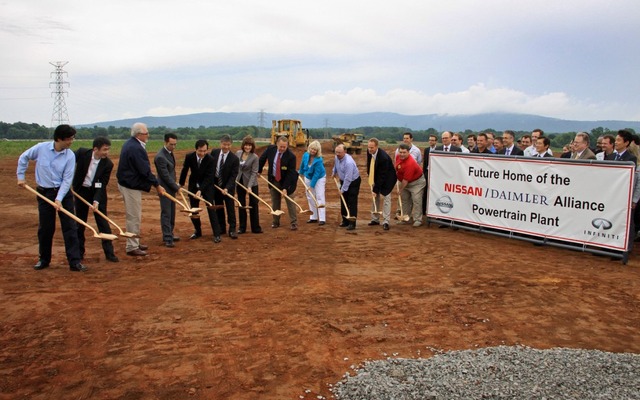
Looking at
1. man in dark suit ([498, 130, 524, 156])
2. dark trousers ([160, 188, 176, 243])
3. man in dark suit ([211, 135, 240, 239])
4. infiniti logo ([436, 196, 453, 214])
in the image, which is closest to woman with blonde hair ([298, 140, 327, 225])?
man in dark suit ([211, 135, 240, 239])

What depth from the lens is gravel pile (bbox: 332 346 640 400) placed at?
4.28 metres

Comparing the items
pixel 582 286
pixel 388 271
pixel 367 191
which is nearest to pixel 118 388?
pixel 388 271

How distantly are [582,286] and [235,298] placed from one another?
4922 mm

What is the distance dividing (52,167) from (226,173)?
11.7 feet

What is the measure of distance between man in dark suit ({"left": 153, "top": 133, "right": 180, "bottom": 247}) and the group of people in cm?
2

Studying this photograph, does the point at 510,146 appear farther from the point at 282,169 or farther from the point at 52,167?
the point at 52,167

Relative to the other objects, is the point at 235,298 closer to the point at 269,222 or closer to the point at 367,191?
the point at 269,222

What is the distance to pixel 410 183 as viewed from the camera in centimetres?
1211

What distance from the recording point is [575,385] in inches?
173

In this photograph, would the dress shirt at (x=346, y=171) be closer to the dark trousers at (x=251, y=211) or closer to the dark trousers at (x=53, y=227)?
the dark trousers at (x=251, y=211)

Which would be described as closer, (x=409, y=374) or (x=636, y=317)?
(x=409, y=374)

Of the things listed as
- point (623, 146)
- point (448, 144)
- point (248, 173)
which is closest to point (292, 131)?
point (448, 144)

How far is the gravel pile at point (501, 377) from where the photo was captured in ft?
14.0

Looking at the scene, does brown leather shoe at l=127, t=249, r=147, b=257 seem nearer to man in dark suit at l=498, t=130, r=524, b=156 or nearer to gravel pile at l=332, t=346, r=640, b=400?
gravel pile at l=332, t=346, r=640, b=400
